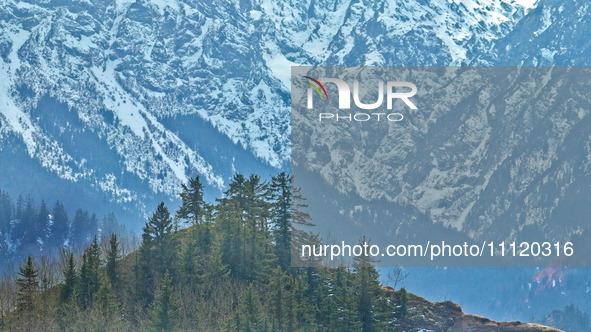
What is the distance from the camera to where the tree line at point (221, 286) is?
Result: 512 ft

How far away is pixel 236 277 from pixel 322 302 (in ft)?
47.6

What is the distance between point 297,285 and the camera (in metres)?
162

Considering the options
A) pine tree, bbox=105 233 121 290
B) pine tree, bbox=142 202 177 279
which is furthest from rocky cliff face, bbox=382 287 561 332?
pine tree, bbox=105 233 121 290

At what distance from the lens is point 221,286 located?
171 metres

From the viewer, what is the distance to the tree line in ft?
512

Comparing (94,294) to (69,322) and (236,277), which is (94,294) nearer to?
(69,322)

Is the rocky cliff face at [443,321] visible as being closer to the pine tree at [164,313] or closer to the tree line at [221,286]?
the tree line at [221,286]

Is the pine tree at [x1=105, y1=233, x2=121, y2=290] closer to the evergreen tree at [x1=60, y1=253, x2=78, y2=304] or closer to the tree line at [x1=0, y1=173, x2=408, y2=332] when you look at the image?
the tree line at [x1=0, y1=173, x2=408, y2=332]

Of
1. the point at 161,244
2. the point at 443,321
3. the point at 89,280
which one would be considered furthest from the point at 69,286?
the point at 443,321

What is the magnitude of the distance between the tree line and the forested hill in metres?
0.15

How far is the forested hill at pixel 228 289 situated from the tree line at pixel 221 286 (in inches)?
5.9

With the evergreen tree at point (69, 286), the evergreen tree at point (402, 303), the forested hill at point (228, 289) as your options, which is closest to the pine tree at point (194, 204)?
the forested hill at point (228, 289)

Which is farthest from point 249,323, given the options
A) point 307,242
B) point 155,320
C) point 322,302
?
point 307,242

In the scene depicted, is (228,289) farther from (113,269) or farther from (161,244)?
(113,269)
